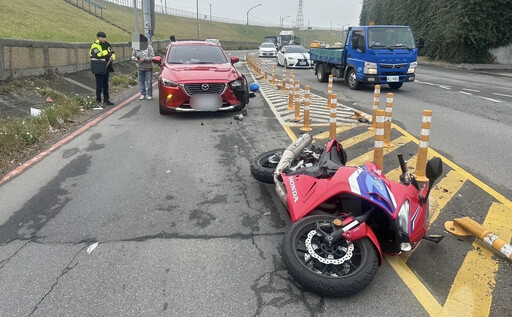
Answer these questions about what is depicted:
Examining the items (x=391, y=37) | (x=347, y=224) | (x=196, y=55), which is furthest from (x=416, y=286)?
(x=391, y=37)

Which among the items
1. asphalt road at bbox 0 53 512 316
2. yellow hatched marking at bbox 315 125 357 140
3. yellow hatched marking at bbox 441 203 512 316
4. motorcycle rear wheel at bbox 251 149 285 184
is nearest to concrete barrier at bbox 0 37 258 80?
asphalt road at bbox 0 53 512 316

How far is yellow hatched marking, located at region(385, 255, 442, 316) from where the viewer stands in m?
2.91

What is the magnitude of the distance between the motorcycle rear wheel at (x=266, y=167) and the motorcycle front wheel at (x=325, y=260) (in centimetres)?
181

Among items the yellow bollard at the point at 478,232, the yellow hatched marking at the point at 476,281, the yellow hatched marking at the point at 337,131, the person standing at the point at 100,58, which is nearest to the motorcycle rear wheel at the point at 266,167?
the yellow bollard at the point at 478,232

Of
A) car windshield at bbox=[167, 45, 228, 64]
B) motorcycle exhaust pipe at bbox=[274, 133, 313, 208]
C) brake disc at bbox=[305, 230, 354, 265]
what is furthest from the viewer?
car windshield at bbox=[167, 45, 228, 64]

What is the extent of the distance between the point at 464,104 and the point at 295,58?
52.7ft

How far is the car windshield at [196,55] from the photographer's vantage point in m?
10.3

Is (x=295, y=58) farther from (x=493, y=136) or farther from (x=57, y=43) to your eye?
(x=493, y=136)

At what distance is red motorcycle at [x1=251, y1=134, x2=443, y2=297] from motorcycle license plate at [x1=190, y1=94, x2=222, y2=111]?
5760 mm

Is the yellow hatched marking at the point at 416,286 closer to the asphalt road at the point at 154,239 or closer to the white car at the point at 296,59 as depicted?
the asphalt road at the point at 154,239

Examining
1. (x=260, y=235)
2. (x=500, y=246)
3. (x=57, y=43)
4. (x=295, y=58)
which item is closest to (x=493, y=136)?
(x=500, y=246)

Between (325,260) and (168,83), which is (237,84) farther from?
(325,260)

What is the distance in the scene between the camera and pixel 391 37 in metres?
14.4

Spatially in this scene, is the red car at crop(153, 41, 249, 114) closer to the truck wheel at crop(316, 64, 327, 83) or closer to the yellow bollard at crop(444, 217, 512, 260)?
the yellow bollard at crop(444, 217, 512, 260)
